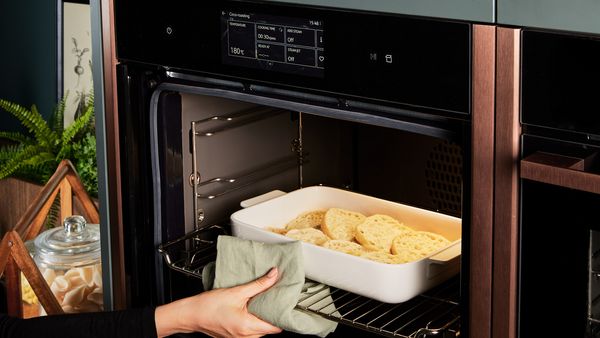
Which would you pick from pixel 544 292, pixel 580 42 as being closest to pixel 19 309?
pixel 544 292

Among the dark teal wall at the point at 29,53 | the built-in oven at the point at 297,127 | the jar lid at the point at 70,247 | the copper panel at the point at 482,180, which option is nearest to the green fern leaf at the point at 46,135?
the dark teal wall at the point at 29,53

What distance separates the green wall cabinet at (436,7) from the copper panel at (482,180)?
0.6 inches

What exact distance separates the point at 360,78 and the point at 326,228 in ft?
1.34

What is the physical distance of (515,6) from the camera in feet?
3.47

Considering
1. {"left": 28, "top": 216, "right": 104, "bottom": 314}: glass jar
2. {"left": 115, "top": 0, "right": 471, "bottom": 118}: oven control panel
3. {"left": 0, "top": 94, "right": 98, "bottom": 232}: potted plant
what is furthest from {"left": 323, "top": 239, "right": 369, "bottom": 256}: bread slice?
{"left": 0, "top": 94, "right": 98, "bottom": 232}: potted plant

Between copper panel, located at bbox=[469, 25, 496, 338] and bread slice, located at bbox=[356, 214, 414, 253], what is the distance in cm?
34

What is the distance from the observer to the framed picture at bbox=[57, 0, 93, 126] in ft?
8.65

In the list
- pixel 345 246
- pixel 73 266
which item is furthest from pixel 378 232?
pixel 73 266

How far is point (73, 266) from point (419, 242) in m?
0.82

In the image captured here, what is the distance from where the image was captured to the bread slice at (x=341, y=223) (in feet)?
5.17

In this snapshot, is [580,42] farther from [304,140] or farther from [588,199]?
[304,140]

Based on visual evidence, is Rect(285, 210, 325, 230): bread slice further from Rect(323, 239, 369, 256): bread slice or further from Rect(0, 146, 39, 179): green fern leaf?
Rect(0, 146, 39, 179): green fern leaf

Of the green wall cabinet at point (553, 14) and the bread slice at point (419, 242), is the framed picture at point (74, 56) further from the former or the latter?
the green wall cabinet at point (553, 14)

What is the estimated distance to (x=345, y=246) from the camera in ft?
4.99
